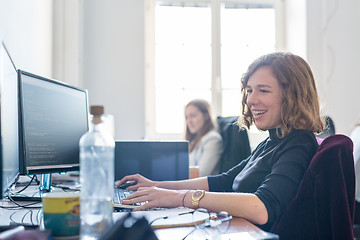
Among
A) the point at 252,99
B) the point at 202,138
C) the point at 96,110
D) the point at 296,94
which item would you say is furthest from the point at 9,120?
the point at 202,138

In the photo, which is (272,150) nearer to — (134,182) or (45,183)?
(134,182)

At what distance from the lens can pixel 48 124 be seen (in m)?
1.22

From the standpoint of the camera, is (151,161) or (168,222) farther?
(151,161)

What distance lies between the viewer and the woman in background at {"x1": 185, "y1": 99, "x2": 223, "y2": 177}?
8.98 feet

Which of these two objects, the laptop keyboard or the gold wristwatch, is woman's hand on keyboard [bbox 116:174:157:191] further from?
the gold wristwatch

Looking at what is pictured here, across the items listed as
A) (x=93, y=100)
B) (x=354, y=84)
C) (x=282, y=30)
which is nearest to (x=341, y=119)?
(x=354, y=84)

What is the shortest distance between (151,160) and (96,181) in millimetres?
878

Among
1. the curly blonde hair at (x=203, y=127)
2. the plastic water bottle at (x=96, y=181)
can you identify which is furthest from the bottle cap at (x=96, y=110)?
the curly blonde hair at (x=203, y=127)

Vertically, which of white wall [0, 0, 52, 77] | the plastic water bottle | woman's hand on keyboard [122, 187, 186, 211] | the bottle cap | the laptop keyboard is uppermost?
white wall [0, 0, 52, 77]

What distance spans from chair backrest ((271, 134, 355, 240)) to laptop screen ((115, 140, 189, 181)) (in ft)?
2.47

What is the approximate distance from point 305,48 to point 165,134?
1.47 m

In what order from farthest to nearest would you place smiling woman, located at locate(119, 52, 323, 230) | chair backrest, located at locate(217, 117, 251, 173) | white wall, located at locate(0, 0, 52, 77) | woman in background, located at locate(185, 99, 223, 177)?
woman in background, located at locate(185, 99, 223, 177) → chair backrest, located at locate(217, 117, 251, 173) → white wall, located at locate(0, 0, 52, 77) → smiling woman, located at locate(119, 52, 323, 230)

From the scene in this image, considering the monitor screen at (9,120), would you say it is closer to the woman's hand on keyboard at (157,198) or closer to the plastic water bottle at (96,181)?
the plastic water bottle at (96,181)

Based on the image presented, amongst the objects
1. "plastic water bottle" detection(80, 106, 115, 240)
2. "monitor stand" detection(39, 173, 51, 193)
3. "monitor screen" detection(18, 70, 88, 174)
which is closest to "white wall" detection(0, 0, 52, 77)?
"monitor screen" detection(18, 70, 88, 174)
